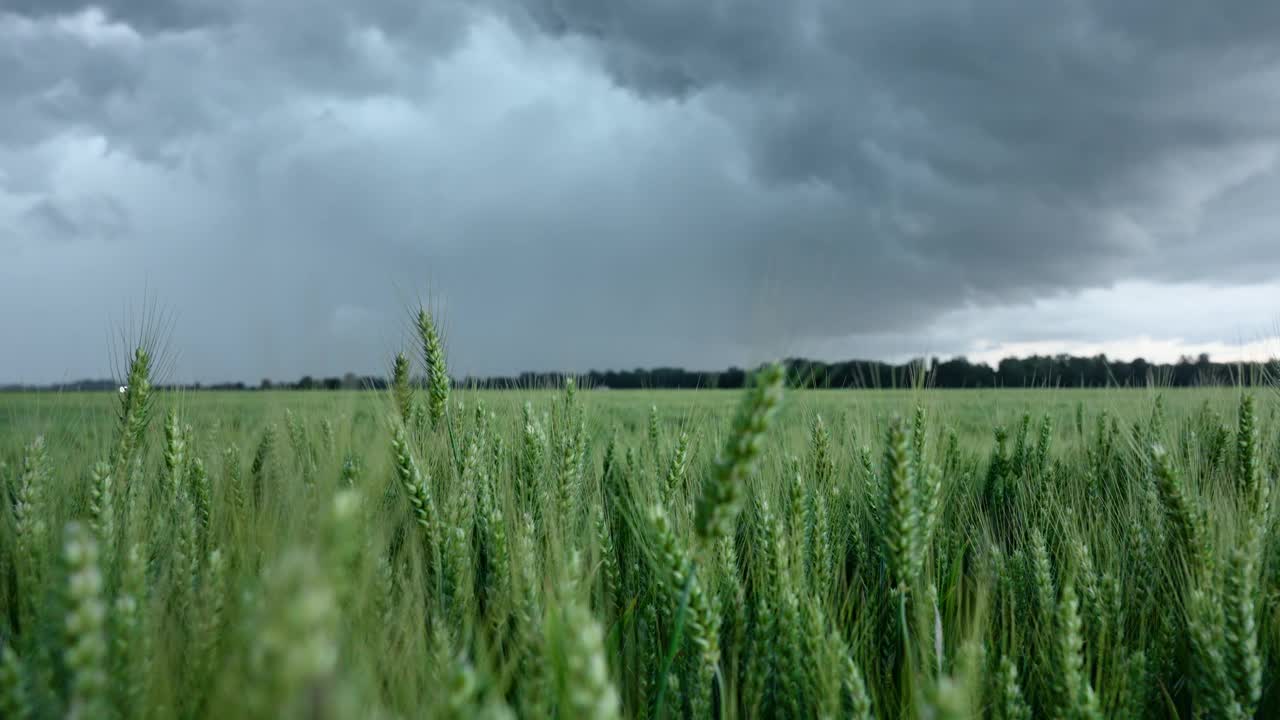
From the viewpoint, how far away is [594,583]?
1.97 m

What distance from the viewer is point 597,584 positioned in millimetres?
1905

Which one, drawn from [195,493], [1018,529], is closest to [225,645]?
[195,493]

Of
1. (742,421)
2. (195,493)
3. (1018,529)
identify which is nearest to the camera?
(742,421)

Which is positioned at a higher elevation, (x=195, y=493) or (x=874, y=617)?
(x=195, y=493)

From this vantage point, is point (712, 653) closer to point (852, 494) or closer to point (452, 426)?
point (852, 494)

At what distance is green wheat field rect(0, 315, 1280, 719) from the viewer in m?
0.92

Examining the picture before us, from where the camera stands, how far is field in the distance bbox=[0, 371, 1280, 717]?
3.02 feet

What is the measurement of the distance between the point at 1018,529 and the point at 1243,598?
4.83 feet

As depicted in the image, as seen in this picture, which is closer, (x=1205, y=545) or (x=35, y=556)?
(x=35, y=556)

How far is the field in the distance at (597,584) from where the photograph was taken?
0.92 meters

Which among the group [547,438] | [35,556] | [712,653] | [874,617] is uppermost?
[547,438]

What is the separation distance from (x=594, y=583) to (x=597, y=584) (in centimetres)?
7

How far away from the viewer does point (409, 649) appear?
4.39 feet

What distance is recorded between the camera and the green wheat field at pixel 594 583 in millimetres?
924
